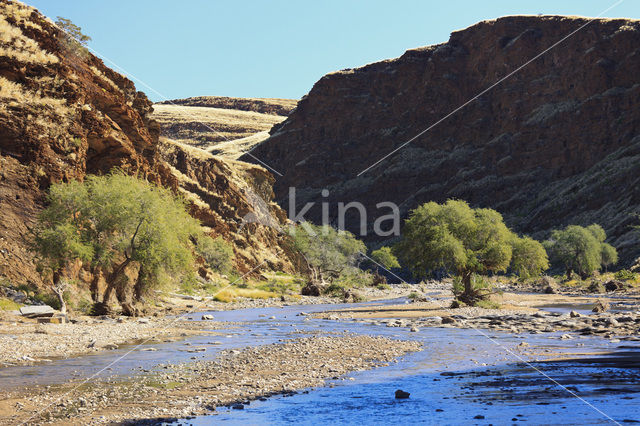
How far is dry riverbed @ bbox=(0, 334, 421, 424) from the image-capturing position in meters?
11.4

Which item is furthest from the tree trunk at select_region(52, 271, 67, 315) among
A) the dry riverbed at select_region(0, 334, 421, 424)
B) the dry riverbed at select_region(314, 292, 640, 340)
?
the dry riverbed at select_region(314, 292, 640, 340)

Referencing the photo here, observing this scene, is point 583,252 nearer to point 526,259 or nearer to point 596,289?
point 596,289

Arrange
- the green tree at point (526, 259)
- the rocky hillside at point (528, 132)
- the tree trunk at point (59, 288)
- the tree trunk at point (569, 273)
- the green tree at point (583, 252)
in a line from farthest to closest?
the rocky hillside at point (528, 132) → the tree trunk at point (569, 273) → the green tree at point (583, 252) → the green tree at point (526, 259) → the tree trunk at point (59, 288)

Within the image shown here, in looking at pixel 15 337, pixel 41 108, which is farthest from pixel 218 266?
pixel 15 337

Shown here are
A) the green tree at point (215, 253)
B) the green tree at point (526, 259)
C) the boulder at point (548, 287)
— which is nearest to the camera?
the green tree at point (526, 259)

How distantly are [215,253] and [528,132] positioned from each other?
374ft

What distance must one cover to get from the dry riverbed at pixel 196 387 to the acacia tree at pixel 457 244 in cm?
1970

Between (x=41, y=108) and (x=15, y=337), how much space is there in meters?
22.3

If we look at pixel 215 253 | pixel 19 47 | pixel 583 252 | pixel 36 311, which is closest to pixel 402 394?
pixel 36 311

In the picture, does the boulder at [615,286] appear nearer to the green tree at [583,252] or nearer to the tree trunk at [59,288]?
the green tree at [583,252]

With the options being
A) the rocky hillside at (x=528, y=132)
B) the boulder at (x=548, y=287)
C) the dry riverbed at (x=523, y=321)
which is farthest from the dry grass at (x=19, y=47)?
the rocky hillside at (x=528, y=132)

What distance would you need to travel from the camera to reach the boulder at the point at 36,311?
27547 mm

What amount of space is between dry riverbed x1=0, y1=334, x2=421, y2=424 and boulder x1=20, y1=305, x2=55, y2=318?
12924 mm

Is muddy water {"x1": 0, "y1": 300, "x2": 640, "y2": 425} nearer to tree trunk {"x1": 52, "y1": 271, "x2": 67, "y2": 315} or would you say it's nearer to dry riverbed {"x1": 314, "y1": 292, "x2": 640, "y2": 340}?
dry riverbed {"x1": 314, "y1": 292, "x2": 640, "y2": 340}
